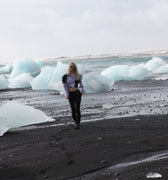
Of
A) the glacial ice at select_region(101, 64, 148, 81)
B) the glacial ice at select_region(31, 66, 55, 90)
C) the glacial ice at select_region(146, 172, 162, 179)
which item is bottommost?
the glacial ice at select_region(101, 64, 148, 81)

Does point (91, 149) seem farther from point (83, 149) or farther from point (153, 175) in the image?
point (153, 175)

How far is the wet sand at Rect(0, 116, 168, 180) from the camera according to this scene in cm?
387

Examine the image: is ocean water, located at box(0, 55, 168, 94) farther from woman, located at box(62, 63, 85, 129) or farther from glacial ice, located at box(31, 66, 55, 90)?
woman, located at box(62, 63, 85, 129)

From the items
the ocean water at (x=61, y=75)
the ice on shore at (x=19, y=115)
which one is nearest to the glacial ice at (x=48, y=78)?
the ocean water at (x=61, y=75)

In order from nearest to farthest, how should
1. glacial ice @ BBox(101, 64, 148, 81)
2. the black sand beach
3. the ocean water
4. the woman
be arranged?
the black sand beach
the woman
the ocean water
glacial ice @ BBox(101, 64, 148, 81)

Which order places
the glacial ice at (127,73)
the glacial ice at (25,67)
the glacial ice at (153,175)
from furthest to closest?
the glacial ice at (25,67) < the glacial ice at (127,73) < the glacial ice at (153,175)

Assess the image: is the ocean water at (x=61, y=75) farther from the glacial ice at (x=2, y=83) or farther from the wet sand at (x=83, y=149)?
the wet sand at (x=83, y=149)

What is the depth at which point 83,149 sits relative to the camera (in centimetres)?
492

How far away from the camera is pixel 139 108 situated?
902cm

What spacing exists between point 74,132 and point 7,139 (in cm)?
115

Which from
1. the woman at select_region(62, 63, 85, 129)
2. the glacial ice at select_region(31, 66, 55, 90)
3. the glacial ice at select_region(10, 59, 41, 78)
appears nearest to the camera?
the woman at select_region(62, 63, 85, 129)

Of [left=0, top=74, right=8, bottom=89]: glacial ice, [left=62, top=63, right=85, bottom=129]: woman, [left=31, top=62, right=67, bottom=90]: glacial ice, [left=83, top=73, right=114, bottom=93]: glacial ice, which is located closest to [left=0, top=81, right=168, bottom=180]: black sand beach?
[left=62, top=63, right=85, bottom=129]: woman

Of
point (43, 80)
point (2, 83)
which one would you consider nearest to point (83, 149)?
point (43, 80)

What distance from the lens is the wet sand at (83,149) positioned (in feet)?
12.7
